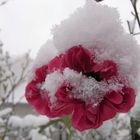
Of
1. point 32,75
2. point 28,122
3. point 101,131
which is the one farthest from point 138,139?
point 28,122

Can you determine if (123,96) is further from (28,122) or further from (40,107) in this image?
(28,122)

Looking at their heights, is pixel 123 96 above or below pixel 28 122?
above

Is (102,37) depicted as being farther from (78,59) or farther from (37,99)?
(37,99)

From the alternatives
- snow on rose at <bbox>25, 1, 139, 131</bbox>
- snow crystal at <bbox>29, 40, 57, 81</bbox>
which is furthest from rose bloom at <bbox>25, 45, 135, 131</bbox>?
snow crystal at <bbox>29, 40, 57, 81</bbox>

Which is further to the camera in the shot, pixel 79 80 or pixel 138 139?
pixel 138 139

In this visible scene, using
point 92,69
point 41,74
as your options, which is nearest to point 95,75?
point 92,69

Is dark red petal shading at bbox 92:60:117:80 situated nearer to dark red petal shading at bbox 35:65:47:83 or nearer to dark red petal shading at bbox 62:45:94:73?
dark red petal shading at bbox 62:45:94:73

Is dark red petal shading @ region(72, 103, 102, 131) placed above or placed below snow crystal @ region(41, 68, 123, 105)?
below
